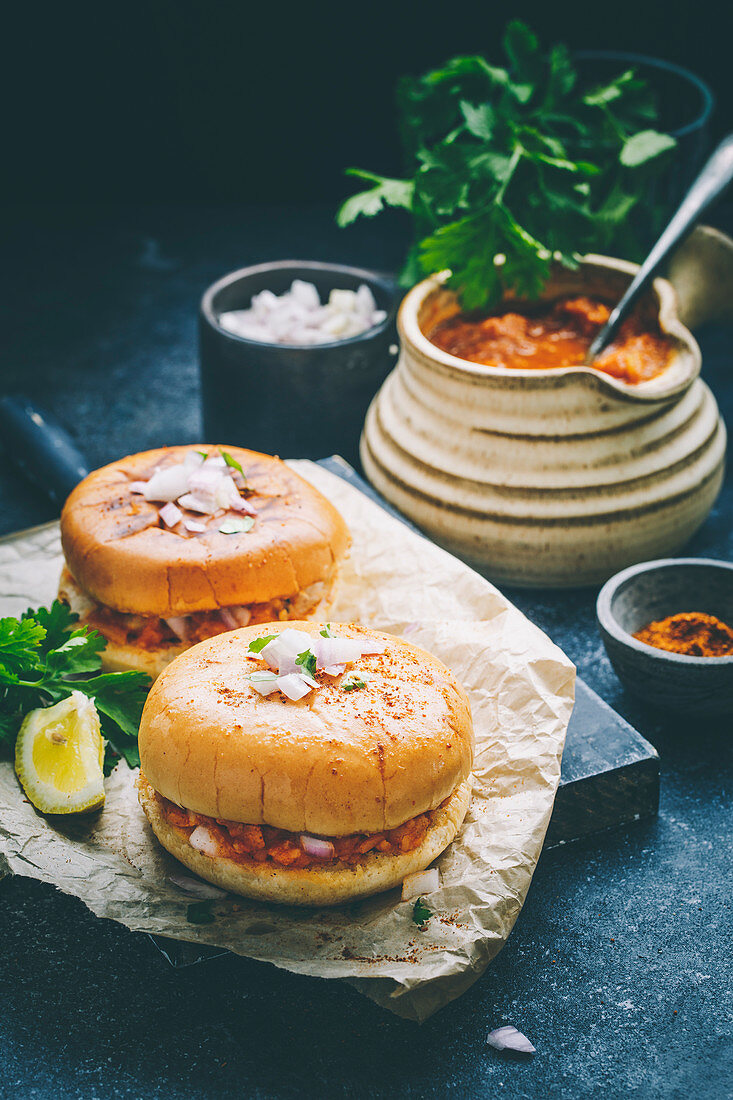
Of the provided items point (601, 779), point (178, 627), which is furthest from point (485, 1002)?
point (178, 627)

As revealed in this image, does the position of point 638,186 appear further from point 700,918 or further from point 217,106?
point 217,106

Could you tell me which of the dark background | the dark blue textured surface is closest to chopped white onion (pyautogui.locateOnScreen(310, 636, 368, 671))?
the dark blue textured surface

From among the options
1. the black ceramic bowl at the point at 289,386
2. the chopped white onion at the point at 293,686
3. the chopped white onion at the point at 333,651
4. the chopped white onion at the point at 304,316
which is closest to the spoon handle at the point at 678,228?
the black ceramic bowl at the point at 289,386

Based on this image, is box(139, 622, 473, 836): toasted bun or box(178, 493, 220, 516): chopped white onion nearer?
box(139, 622, 473, 836): toasted bun

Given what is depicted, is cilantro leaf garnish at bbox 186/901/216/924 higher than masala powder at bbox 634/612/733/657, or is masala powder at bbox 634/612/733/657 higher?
masala powder at bbox 634/612/733/657

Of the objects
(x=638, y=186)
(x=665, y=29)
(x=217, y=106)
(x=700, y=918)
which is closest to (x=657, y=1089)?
(x=700, y=918)

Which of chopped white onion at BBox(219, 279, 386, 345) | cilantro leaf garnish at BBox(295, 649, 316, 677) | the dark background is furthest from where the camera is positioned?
the dark background

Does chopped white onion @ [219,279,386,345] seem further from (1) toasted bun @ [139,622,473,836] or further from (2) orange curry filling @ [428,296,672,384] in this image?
(1) toasted bun @ [139,622,473,836]
